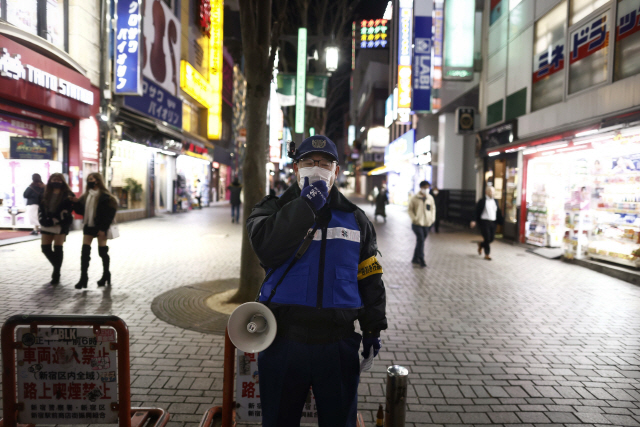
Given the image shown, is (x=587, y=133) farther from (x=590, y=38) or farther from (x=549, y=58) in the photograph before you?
(x=549, y=58)

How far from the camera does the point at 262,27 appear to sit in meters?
5.89

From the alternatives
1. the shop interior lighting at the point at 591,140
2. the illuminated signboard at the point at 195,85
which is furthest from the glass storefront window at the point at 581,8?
the illuminated signboard at the point at 195,85

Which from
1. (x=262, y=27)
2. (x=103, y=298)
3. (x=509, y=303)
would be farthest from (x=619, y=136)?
(x=103, y=298)

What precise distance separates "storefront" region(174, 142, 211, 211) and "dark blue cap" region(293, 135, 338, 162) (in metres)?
21.3

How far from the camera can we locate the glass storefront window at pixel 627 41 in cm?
828

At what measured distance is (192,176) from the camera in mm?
25719

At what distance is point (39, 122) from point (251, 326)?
12.8 meters

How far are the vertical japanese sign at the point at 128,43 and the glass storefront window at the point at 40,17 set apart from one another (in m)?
1.53

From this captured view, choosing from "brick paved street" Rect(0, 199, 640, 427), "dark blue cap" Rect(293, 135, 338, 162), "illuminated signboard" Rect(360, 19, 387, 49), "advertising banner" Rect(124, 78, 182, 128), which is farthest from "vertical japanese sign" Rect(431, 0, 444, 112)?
"illuminated signboard" Rect(360, 19, 387, 49)

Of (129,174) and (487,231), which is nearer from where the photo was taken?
(487,231)

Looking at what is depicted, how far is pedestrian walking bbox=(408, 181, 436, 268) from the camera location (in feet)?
30.9

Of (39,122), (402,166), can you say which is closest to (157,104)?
(39,122)

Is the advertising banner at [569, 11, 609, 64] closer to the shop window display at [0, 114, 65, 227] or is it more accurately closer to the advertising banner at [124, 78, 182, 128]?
the advertising banner at [124, 78, 182, 128]

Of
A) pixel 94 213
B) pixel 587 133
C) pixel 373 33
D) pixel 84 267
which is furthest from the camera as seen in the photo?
pixel 373 33
